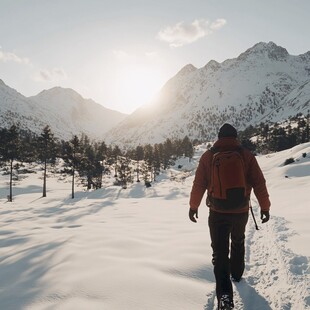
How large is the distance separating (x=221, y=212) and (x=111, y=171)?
9823 centimetres

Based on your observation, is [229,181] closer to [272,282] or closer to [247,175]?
[247,175]

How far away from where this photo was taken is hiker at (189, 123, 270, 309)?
438 centimetres

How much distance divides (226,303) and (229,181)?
1649 mm

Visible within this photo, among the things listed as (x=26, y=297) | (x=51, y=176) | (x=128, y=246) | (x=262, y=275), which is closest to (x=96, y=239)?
(x=128, y=246)

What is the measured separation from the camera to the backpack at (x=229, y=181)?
4383mm

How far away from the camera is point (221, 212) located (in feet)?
14.6

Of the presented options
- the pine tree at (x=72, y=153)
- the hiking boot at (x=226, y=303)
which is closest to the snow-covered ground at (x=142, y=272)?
the hiking boot at (x=226, y=303)

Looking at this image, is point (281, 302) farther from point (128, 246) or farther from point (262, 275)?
point (128, 246)

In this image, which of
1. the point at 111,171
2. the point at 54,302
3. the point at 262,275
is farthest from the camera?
the point at 111,171

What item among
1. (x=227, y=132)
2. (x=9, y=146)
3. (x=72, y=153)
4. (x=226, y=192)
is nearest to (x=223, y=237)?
(x=226, y=192)

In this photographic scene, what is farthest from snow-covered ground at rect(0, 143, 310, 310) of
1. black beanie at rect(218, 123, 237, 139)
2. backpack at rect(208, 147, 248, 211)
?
black beanie at rect(218, 123, 237, 139)

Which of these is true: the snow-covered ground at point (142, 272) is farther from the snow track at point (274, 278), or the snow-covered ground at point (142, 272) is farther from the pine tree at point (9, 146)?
the pine tree at point (9, 146)

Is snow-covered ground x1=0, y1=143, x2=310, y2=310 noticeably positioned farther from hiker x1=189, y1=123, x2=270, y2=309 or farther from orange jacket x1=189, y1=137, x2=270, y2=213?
orange jacket x1=189, y1=137, x2=270, y2=213

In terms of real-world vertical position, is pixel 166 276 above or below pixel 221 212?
below
